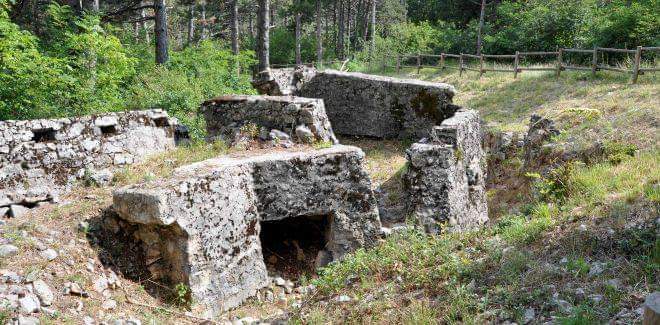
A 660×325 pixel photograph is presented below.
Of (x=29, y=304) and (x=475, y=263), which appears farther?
(x=475, y=263)

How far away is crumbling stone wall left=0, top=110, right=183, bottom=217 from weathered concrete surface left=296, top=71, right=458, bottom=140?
18.5 ft

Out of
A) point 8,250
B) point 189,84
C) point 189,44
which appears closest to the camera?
point 8,250

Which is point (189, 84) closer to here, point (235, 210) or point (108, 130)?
point (108, 130)

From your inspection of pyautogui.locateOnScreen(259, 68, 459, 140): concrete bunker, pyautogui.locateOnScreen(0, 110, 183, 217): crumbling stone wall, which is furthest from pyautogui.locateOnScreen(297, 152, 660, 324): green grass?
pyautogui.locateOnScreen(259, 68, 459, 140): concrete bunker

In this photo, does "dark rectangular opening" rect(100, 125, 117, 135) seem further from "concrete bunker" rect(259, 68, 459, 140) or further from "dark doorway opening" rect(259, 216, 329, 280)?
"concrete bunker" rect(259, 68, 459, 140)

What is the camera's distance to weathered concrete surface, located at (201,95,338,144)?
8.93 m

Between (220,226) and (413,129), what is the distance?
7576 millimetres

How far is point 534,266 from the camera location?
5.01m

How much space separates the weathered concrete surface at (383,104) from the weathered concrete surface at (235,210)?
17.1ft

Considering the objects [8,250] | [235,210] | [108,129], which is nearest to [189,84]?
[108,129]

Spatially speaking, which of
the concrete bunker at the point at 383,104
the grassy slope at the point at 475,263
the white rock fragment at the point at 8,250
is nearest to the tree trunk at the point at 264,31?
the concrete bunker at the point at 383,104

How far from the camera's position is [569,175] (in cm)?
796

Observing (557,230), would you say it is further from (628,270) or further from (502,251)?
(628,270)

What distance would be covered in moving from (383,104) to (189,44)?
1464 cm
